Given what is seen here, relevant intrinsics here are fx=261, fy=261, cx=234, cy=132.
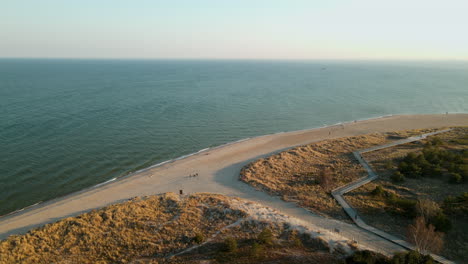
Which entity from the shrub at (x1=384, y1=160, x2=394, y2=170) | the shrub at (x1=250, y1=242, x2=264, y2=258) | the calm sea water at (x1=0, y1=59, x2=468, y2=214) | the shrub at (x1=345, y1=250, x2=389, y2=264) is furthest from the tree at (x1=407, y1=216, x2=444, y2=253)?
the calm sea water at (x1=0, y1=59, x2=468, y2=214)

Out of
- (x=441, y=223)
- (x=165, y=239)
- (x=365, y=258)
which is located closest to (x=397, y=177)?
(x=441, y=223)

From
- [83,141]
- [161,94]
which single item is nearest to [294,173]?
[83,141]

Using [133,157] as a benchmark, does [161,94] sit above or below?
above

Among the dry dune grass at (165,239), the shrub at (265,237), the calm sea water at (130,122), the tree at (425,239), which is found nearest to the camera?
the tree at (425,239)

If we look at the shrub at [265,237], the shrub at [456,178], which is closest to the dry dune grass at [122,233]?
the shrub at [265,237]

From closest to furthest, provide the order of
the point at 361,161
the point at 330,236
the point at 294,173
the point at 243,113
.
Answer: the point at 330,236
the point at 294,173
the point at 361,161
the point at 243,113

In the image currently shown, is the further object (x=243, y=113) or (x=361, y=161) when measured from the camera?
(x=243, y=113)

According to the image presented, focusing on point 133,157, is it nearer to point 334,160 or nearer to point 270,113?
point 334,160

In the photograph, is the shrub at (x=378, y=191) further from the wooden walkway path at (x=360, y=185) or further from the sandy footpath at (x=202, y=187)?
the sandy footpath at (x=202, y=187)
